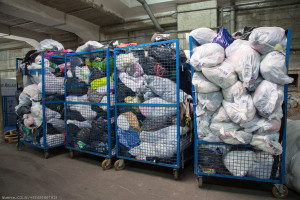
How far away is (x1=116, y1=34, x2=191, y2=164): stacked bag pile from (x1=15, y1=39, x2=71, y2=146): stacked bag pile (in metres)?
1.38

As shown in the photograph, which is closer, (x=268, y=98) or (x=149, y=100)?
(x=268, y=98)

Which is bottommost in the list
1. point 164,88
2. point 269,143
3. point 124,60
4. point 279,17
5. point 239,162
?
point 239,162

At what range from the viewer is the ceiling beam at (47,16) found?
4895 mm

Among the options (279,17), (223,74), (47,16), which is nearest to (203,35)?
(223,74)

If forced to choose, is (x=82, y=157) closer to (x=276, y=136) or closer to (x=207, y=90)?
(x=207, y=90)

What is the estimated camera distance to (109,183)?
7.78ft

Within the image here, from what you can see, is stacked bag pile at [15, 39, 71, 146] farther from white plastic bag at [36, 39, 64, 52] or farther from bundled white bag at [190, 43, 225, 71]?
bundled white bag at [190, 43, 225, 71]

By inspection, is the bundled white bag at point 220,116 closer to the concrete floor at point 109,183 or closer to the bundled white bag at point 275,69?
the bundled white bag at point 275,69

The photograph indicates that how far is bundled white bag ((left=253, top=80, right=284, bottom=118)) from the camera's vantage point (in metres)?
1.76

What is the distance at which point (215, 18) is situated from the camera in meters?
5.39

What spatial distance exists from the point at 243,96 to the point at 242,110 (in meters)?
0.15

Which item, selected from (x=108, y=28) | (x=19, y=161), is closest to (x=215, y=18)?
(x=108, y=28)

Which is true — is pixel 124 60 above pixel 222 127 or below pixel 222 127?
above

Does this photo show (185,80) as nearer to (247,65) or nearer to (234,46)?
(234,46)
